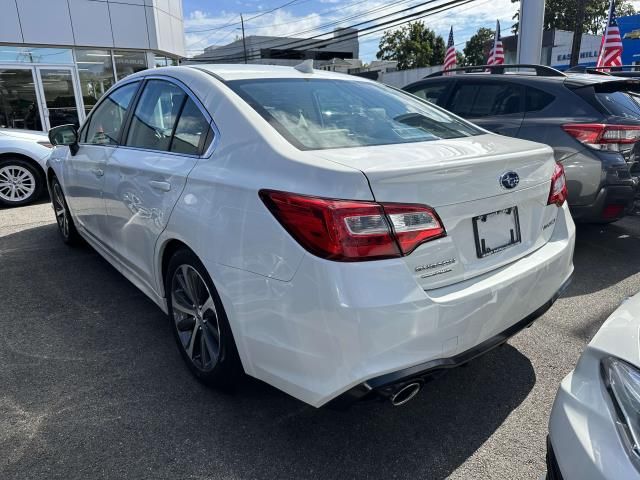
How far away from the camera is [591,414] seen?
4.46 ft

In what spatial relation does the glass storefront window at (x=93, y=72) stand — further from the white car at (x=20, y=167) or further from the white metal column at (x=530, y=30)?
the white metal column at (x=530, y=30)

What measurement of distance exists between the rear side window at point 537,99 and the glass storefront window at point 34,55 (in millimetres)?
13708

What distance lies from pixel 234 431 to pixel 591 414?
153 centimetres

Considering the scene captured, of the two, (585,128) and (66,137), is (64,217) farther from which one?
(585,128)

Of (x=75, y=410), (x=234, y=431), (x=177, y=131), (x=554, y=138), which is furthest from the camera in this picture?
(x=554, y=138)

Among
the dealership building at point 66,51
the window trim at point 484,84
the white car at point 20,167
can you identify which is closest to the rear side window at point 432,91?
the window trim at point 484,84

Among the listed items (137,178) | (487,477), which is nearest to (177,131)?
(137,178)

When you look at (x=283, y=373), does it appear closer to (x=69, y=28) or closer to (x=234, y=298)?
(x=234, y=298)

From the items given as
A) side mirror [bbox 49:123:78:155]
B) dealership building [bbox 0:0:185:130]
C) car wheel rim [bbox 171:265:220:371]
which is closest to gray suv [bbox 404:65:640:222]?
car wheel rim [bbox 171:265:220:371]

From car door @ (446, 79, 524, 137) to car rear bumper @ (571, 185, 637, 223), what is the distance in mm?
1001

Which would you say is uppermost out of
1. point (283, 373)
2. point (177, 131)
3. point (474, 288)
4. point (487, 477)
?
point (177, 131)

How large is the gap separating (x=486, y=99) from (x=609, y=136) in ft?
4.77

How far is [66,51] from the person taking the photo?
14.1m

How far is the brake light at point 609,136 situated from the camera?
4125 millimetres
